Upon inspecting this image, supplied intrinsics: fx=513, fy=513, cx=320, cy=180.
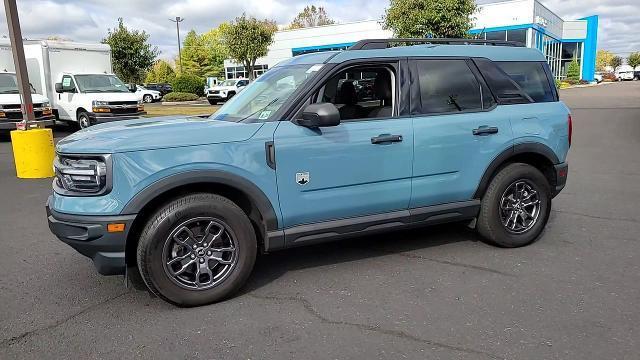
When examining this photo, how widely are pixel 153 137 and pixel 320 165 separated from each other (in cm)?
122

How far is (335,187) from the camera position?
157 inches

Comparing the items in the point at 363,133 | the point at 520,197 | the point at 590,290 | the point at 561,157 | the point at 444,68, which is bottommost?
the point at 590,290

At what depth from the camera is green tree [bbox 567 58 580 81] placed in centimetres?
5593

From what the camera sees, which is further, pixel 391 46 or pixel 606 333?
pixel 391 46

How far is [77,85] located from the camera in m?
16.6

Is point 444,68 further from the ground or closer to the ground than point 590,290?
further from the ground

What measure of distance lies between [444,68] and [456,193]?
1121 millimetres

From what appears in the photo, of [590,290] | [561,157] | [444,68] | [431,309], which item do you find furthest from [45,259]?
[561,157]

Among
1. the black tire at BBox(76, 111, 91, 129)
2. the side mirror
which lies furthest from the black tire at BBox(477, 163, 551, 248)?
the black tire at BBox(76, 111, 91, 129)

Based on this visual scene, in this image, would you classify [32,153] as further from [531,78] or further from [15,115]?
[531,78]

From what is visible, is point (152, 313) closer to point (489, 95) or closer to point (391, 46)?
point (391, 46)

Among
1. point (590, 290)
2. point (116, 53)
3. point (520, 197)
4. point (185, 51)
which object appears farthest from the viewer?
point (185, 51)

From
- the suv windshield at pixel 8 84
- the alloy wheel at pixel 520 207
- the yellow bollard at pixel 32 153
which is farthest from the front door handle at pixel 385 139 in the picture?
the suv windshield at pixel 8 84

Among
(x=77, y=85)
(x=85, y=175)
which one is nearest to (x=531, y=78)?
(x=85, y=175)
